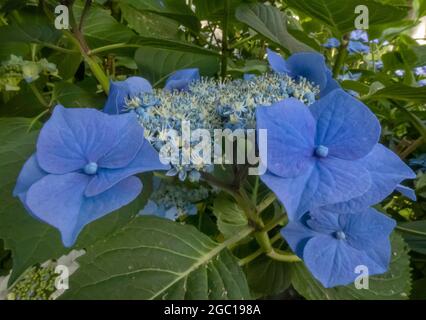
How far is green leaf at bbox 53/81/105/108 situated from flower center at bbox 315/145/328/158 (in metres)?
0.35

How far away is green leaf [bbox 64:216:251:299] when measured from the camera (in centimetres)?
40

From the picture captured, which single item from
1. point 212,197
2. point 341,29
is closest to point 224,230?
point 212,197

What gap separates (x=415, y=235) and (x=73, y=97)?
485 mm

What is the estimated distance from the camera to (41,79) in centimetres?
69

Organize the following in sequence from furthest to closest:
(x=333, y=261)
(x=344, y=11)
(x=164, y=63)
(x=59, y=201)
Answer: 1. (x=164, y=63)
2. (x=344, y=11)
3. (x=333, y=261)
4. (x=59, y=201)

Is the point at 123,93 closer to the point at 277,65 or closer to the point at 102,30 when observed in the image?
the point at 277,65

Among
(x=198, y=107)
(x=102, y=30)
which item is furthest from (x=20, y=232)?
(x=102, y=30)

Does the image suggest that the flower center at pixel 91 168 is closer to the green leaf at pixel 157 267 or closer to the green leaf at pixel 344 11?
the green leaf at pixel 157 267

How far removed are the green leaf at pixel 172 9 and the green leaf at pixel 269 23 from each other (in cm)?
7

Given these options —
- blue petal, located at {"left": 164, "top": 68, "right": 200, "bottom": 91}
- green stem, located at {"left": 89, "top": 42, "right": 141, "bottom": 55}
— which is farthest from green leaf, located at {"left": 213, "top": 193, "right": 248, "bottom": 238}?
green stem, located at {"left": 89, "top": 42, "right": 141, "bottom": 55}

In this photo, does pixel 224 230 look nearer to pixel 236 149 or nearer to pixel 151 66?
pixel 236 149

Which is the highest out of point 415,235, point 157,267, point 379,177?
point 379,177

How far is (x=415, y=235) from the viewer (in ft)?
2.02
